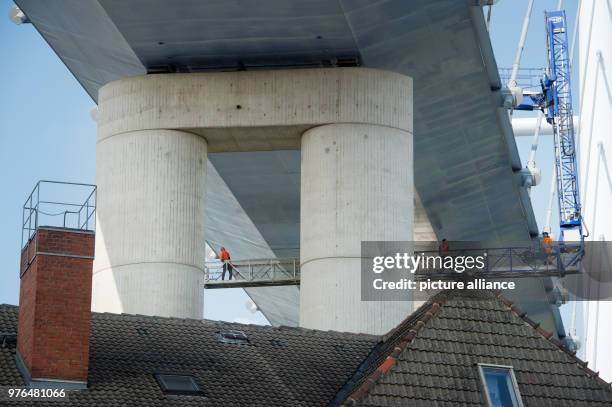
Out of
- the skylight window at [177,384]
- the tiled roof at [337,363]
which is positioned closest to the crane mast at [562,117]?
the tiled roof at [337,363]

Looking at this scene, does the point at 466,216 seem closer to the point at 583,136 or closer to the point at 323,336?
the point at 583,136

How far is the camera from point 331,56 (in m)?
51.4

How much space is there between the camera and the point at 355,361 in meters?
33.1

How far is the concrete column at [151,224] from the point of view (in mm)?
50281

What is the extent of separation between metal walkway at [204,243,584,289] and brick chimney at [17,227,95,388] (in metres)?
28.7

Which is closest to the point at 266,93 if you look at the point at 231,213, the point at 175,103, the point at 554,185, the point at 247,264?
the point at 175,103

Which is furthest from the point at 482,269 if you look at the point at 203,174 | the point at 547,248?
the point at 203,174

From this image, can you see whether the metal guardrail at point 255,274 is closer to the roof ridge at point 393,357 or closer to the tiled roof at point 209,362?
the tiled roof at point 209,362

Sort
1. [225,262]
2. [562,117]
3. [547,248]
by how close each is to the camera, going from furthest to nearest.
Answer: [562,117] → [547,248] → [225,262]

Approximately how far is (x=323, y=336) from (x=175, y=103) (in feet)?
62.2

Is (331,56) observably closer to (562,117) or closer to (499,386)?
(499,386)

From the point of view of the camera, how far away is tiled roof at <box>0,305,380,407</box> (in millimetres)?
29297

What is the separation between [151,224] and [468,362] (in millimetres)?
22837

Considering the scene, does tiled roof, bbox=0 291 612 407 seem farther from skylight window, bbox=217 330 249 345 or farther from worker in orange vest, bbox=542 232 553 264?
worker in orange vest, bbox=542 232 553 264
